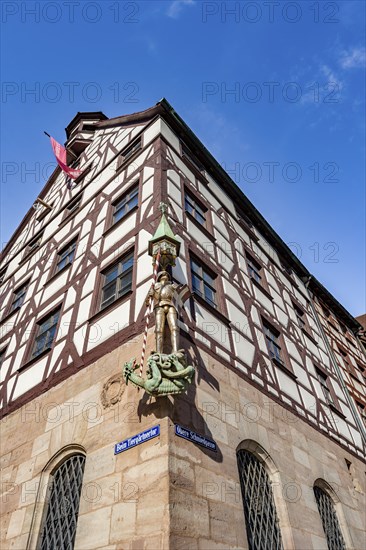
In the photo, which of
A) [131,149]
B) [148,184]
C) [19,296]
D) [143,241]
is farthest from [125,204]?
[19,296]

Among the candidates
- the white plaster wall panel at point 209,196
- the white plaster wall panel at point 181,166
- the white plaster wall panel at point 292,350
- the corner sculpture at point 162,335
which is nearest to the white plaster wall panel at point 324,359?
the white plaster wall panel at point 292,350

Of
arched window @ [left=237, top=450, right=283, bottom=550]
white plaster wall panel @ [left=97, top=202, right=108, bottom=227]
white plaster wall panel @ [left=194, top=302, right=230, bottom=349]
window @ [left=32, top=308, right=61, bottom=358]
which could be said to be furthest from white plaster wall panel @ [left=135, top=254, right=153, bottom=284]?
arched window @ [left=237, top=450, right=283, bottom=550]

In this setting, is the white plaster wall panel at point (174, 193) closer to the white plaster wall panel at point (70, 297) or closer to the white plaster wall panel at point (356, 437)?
the white plaster wall panel at point (70, 297)

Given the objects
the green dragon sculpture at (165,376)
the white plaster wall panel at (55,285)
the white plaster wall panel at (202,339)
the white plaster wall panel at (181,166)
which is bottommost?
the green dragon sculpture at (165,376)

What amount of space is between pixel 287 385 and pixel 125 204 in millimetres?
6352

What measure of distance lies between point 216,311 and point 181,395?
2932 millimetres

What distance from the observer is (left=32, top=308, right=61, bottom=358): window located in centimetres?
1015

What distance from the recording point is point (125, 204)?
1131 centimetres

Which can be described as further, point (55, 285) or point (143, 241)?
point (55, 285)

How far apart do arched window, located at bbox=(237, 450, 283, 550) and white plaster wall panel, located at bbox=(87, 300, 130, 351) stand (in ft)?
10.4

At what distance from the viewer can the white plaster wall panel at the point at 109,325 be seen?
801 centimetres

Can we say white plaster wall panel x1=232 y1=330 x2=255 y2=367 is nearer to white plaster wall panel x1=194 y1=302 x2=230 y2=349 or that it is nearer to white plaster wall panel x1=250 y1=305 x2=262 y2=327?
white plaster wall panel x1=194 y1=302 x2=230 y2=349

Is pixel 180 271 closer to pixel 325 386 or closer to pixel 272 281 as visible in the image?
pixel 272 281

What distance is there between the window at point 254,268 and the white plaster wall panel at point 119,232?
15.2ft
